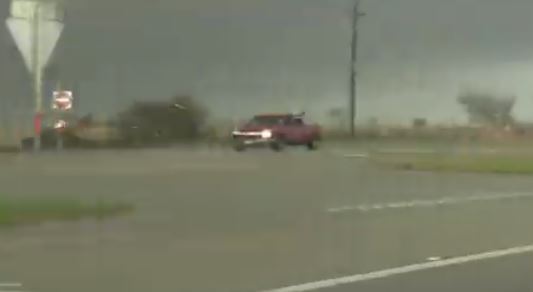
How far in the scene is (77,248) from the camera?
13062 millimetres

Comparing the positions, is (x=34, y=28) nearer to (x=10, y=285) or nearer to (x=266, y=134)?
(x=10, y=285)

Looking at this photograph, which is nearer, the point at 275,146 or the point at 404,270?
the point at 404,270

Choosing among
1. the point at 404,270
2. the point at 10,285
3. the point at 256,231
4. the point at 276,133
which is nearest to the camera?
the point at 10,285

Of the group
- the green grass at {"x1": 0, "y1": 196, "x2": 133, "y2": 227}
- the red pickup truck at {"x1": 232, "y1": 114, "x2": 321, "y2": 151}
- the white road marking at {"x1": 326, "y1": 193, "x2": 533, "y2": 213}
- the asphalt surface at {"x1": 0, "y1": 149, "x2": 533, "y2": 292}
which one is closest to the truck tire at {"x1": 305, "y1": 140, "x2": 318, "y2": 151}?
the red pickup truck at {"x1": 232, "y1": 114, "x2": 321, "y2": 151}

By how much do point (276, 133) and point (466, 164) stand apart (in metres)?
11.0

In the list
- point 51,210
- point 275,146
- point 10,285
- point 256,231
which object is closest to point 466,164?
point 275,146

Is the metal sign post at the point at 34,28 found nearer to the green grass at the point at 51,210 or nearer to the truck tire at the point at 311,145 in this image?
the green grass at the point at 51,210

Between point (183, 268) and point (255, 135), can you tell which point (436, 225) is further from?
point (255, 135)

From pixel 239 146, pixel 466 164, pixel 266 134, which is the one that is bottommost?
pixel 466 164

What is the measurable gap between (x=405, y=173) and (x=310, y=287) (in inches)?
910

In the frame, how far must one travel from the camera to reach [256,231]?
15656mm

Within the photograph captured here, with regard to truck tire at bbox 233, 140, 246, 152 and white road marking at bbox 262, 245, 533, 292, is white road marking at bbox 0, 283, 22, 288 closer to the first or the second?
white road marking at bbox 262, 245, 533, 292

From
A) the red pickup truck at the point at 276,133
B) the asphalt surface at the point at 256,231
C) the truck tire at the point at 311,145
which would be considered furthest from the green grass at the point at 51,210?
the truck tire at the point at 311,145

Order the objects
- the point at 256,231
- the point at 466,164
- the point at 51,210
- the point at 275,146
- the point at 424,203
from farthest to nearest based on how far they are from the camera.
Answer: the point at 275,146 → the point at 466,164 → the point at 424,203 → the point at 51,210 → the point at 256,231
